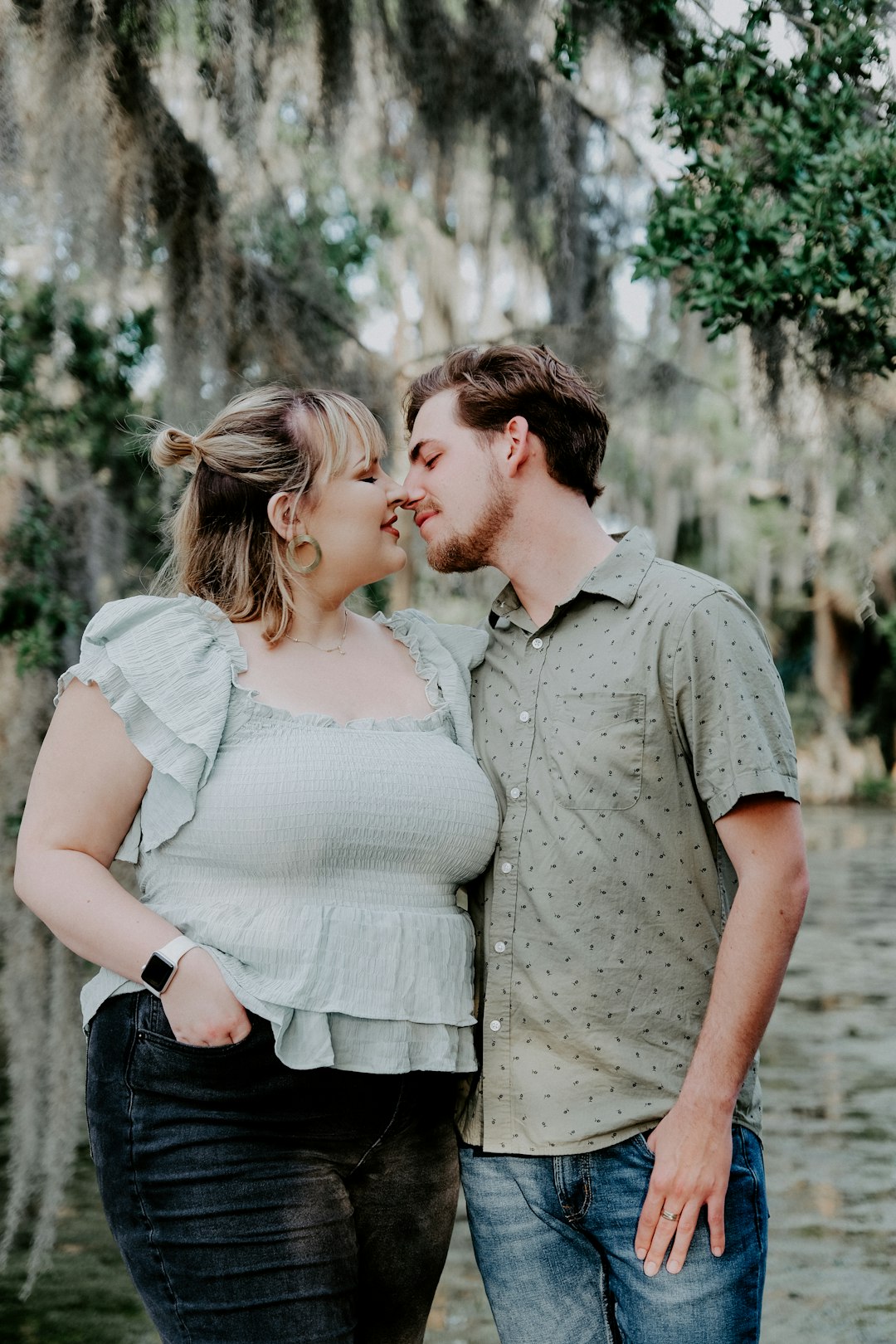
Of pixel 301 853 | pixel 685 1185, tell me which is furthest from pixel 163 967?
pixel 685 1185

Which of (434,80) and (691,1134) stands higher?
(434,80)

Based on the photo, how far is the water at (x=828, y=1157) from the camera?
4.10 m

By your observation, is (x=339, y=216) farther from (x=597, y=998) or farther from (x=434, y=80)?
(x=597, y=998)

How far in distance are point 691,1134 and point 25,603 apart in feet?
10.3

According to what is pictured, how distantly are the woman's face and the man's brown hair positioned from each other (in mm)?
175

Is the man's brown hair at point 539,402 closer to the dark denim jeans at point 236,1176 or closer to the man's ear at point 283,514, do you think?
the man's ear at point 283,514

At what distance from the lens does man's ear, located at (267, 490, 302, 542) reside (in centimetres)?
212

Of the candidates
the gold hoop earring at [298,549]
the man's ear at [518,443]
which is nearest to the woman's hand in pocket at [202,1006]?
the gold hoop earring at [298,549]

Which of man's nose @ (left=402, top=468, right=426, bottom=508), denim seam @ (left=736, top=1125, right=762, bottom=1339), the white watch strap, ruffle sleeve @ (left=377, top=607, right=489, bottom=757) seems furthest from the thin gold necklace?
denim seam @ (left=736, top=1125, right=762, bottom=1339)

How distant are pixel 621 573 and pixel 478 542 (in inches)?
10.5

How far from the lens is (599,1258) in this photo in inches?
75.0

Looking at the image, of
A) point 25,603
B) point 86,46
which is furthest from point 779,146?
point 25,603

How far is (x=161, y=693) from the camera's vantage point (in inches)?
73.4

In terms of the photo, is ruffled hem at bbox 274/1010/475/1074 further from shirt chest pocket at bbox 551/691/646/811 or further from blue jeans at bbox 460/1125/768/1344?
shirt chest pocket at bbox 551/691/646/811
